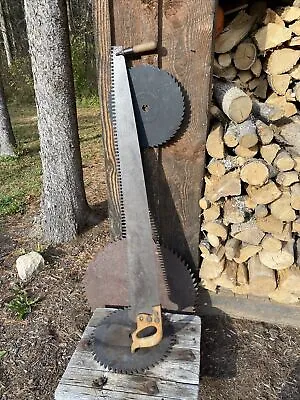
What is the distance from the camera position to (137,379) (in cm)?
165

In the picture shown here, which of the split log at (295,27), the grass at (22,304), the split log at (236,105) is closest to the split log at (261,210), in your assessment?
the split log at (236,105)

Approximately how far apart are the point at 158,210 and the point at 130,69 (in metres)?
0.78

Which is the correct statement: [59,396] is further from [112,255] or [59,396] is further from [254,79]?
[254,79]

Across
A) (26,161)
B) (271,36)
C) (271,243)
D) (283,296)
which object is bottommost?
(26,161)

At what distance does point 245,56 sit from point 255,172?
2.84 feet

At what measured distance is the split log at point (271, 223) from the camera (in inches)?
80.1

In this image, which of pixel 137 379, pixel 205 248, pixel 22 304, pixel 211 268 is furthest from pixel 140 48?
pixel 22 304

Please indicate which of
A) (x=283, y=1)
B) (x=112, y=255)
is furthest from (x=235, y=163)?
(x=283, y=1)

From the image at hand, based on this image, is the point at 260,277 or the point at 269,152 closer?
the point at 269,152

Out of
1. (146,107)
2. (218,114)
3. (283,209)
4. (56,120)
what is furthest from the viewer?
(56,120)

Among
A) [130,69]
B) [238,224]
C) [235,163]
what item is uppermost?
[130,69]

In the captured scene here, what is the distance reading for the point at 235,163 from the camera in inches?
77.7

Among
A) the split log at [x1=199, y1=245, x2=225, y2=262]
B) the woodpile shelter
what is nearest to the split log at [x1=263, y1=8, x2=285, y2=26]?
the woodpile shelter

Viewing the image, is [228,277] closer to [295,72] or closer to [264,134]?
[264,134]
